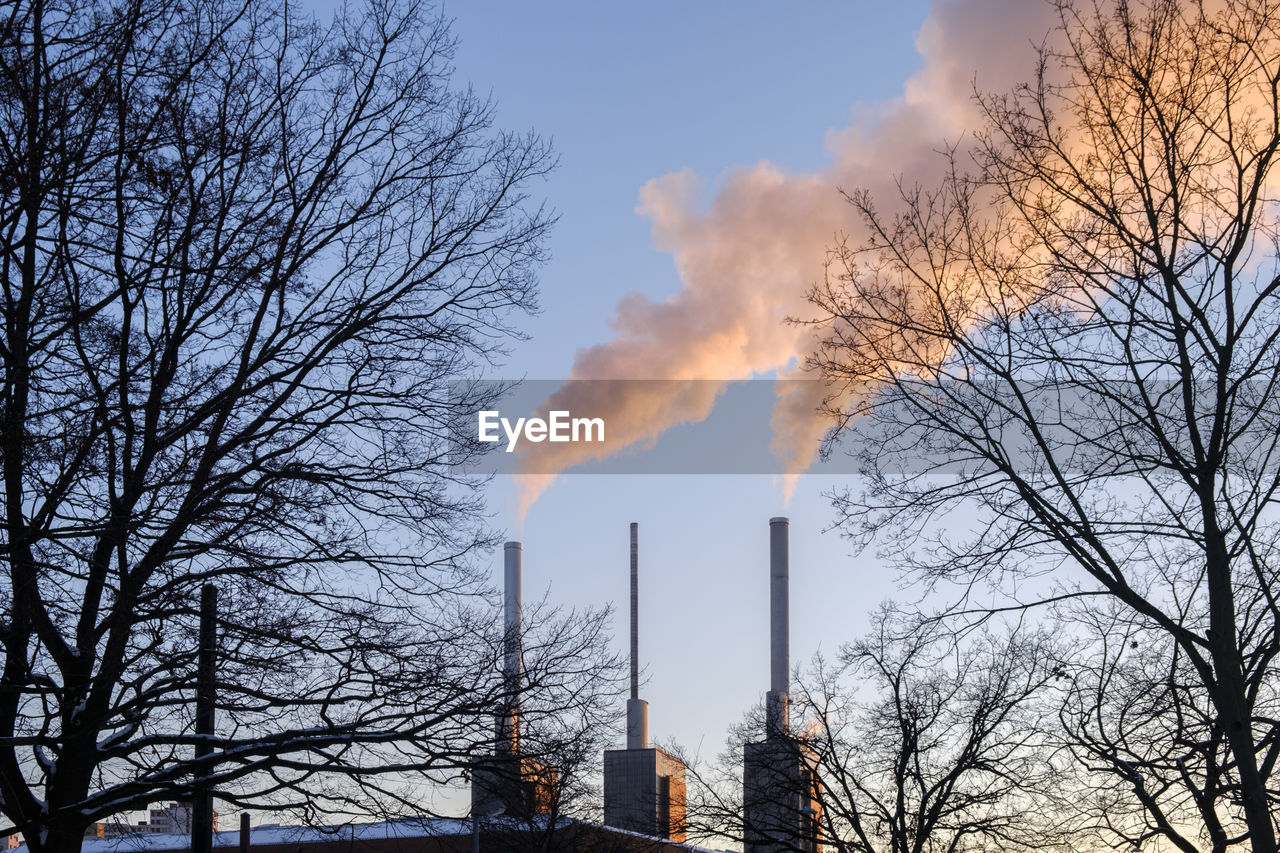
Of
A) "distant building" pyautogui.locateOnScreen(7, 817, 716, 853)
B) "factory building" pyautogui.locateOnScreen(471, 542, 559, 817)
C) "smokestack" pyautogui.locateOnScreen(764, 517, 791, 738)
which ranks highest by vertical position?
"smokestack" pyautogui.locateOnScreen(764, 517, 791, 738)

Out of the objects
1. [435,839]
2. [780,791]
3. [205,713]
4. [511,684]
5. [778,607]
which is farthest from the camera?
[778,607]

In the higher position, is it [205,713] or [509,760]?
[205,713]

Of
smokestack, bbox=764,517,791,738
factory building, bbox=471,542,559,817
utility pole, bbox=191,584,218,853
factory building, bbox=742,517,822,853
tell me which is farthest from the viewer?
smokestack, bbox=764,517,791,738

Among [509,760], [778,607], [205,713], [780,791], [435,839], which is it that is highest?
[778,607]

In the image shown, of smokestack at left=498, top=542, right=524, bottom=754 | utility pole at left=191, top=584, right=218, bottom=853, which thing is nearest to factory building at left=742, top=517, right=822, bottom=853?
smokestack at left=498, top=542, right=524, bottom=754

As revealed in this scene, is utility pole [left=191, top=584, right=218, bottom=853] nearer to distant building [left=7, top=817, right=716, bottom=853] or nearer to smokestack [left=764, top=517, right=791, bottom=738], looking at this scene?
→ distant building [left=7, top=817, right=716, bottom=853]

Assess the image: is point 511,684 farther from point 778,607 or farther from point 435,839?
point 778,607

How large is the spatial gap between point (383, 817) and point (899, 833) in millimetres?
15020

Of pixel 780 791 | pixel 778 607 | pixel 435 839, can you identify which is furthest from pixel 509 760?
pixel 778 607

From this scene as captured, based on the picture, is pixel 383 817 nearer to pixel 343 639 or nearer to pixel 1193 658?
pixel 343 639

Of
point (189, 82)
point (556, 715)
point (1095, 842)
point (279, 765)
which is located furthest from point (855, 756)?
point (189, 82)

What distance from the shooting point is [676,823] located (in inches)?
999

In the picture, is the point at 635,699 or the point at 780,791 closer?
the point at 780,791

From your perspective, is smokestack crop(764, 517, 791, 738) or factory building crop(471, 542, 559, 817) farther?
smokestack crop(764, 517, 791, 738)
